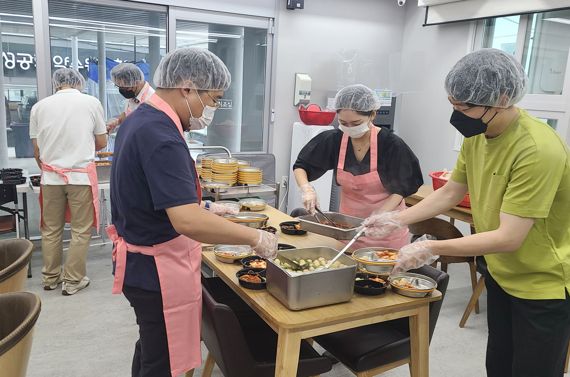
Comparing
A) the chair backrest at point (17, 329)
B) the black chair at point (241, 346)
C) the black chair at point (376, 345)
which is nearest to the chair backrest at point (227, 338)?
the black chair at point (241, 346)

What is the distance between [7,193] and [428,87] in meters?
4.10

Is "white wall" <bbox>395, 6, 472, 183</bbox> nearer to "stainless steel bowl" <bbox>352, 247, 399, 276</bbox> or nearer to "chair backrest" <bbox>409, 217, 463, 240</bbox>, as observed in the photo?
"chair backrest" <bbox>409, 217, 463, 240</bbox>

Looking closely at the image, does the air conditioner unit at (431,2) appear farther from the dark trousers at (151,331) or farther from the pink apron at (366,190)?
the dark trousers at (151,331)

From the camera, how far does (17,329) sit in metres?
1.05

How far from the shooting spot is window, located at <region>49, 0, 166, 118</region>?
12.8ft

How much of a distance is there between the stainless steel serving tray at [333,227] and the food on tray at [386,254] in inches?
5.2

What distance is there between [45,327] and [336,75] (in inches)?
148

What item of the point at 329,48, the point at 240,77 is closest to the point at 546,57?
the point at 329,48

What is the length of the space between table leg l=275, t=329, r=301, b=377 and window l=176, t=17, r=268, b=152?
3541mm

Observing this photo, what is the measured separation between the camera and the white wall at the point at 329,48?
483 centimetres

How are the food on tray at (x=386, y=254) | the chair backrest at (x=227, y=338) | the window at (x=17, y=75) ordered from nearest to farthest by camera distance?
the chair backrest at (x=227, y=338) < the food on tray at (x=386, y=254) < the window at (x=17, y=75)

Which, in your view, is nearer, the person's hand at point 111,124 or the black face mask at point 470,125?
the black face mask at point 470,125

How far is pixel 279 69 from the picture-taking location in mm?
4832

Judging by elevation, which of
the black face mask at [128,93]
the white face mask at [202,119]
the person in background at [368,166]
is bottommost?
the person in background at [368,166]
